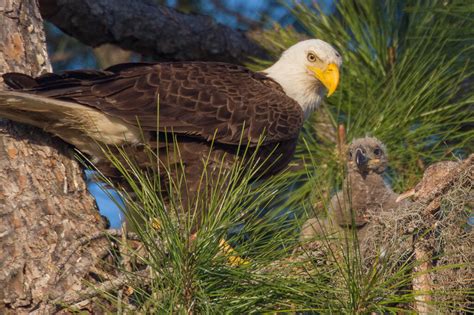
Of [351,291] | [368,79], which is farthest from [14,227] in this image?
[368,79]

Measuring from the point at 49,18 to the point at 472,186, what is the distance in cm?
257

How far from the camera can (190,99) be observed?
408 centimetres

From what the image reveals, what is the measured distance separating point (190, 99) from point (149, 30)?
1.10m

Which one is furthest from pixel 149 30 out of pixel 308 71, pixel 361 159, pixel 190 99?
pixel 361 159

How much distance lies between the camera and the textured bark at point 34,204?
9.19ft

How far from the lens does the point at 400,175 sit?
14.6 ft

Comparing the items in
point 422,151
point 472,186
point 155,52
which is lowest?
point 155,52

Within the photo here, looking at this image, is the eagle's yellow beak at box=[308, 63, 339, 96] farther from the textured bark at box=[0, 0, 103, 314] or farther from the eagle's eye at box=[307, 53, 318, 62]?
the textured bark at box=[0, 0, 103, 314]

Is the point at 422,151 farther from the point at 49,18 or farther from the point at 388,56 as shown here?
the point at 49,18

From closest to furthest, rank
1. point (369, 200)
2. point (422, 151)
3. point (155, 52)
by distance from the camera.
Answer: point (369, 200), point (422, 151), point (155, 52)

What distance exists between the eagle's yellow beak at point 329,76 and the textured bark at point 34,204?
1.53 metres

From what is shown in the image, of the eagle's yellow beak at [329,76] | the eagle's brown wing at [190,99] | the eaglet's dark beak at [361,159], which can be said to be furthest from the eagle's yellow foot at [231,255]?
the eagle's yellow beak at [329,76]

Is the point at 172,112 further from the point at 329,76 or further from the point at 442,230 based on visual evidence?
the point at 442,230

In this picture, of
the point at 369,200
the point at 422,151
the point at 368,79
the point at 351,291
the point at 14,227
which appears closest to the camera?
the point at 351,291
